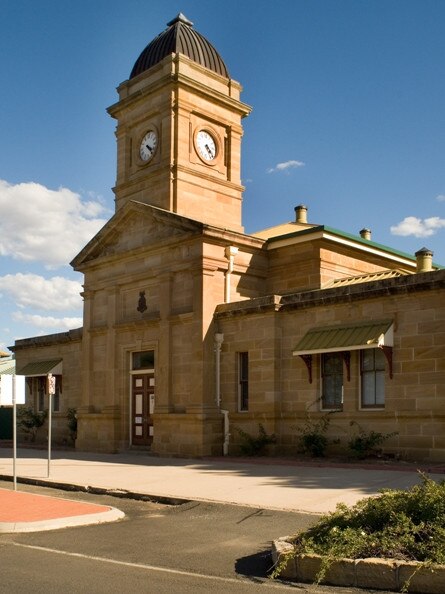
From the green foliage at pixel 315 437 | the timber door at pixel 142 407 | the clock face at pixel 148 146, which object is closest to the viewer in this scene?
the green foliage at pixel 315 437

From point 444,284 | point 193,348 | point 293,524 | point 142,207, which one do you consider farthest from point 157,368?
point 293,524

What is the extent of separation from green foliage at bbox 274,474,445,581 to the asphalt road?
475 millimetres

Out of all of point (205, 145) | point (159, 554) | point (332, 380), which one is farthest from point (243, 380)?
point (159, 554)

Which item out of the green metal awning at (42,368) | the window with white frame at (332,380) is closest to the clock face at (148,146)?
the green metal awning at (42,368)

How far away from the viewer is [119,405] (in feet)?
84.6

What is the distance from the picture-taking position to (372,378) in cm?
1888

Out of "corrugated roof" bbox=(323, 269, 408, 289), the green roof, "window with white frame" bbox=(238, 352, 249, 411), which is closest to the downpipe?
"window with white frame" bbox=(238, 352, 249, 411)

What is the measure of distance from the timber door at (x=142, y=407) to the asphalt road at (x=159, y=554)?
1182 cm

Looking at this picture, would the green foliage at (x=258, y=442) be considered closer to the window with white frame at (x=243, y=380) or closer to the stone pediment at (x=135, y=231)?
the window with white frame at (x=243, y=380)

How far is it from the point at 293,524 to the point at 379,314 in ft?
28.8

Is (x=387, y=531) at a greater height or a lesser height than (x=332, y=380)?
lesser

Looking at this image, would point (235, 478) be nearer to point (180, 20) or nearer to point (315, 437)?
point (315, 437)

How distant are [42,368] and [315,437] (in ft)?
49.8

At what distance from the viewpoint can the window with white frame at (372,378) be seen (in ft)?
61.2
